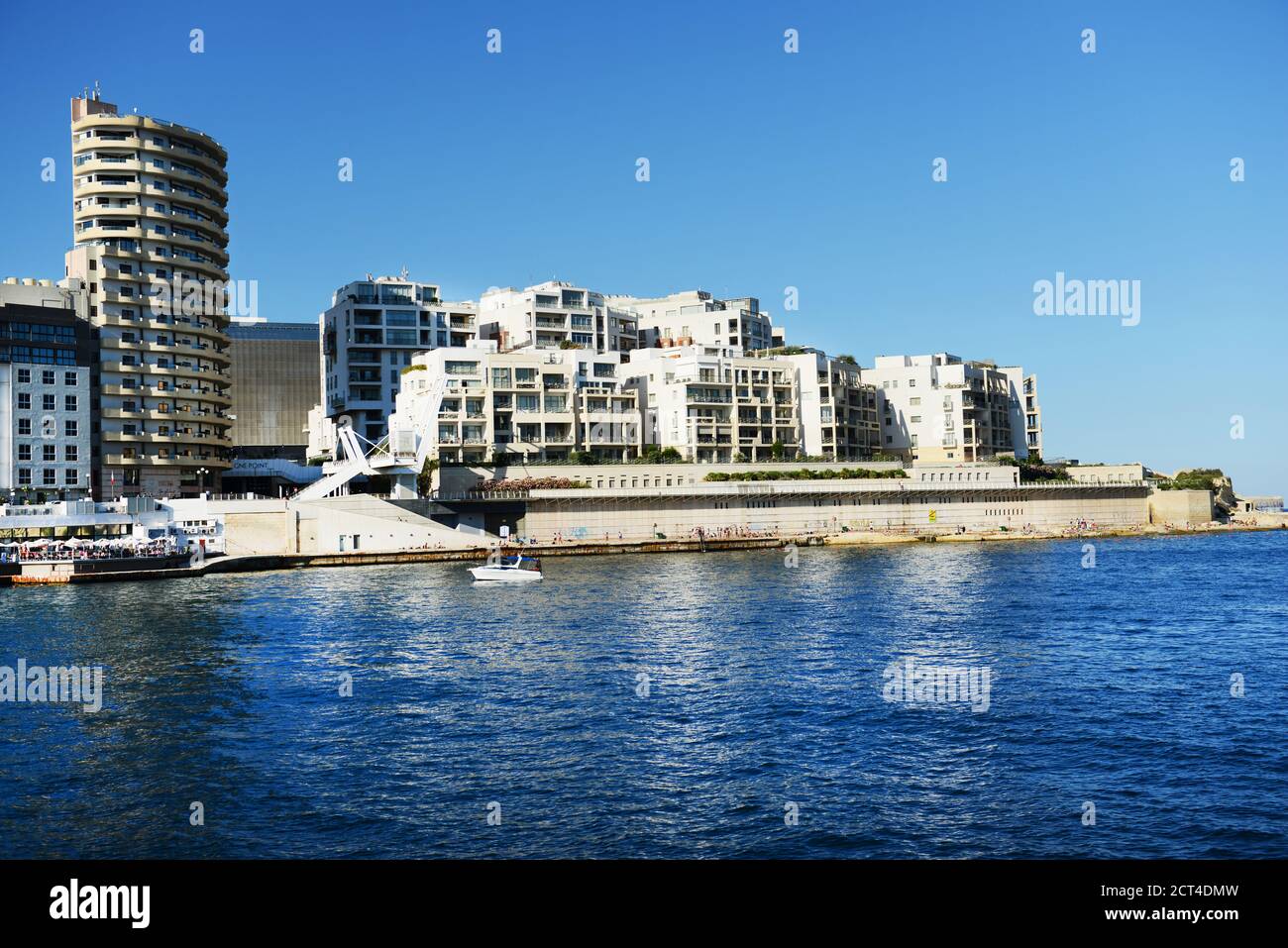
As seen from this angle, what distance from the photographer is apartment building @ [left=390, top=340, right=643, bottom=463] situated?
123688 millimetres

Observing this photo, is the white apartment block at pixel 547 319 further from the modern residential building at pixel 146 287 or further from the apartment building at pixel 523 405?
the modern residential building at pixel 146 287

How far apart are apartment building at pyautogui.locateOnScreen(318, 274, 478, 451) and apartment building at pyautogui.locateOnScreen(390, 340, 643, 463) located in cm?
1795

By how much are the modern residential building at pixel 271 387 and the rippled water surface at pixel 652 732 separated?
120212 millimetres

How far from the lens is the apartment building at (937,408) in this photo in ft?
518

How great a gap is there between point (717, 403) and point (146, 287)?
70441 millimetres

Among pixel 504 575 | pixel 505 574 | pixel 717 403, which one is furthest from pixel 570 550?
pixel 717 403

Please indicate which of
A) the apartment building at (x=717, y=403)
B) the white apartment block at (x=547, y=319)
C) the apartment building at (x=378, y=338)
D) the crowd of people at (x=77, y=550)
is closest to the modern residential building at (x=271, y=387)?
the apartment building at (x=378, y=338)

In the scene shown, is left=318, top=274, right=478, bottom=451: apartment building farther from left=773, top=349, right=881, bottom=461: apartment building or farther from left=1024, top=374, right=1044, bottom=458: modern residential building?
left=1024, top=374, right=1044, bottom=458: modern residential building

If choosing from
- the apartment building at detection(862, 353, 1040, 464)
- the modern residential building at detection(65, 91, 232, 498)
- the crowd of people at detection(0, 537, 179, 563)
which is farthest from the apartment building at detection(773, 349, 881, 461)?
the crowd of people at detection(0, 537, 179, 563)

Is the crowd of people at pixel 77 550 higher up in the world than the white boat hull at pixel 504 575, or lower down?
higher up

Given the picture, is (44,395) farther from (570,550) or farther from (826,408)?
(826,408)

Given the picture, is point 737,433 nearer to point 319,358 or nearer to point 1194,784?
point 319,358

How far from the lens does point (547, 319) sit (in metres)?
158
